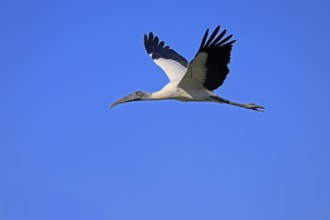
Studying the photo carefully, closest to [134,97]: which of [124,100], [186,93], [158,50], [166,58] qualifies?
[124,100]

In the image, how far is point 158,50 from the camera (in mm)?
18953

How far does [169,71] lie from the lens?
55.9ft

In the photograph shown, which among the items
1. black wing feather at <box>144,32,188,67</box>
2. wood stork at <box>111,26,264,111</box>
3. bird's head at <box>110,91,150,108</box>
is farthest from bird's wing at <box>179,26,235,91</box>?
black wing feather at <box>144,32,188,67</box>

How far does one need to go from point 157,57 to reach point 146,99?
2.95 metres

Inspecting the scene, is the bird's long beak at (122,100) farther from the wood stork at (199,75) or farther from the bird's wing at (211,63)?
the bird's wing at (211,63)

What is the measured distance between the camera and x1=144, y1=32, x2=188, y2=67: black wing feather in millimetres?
18312

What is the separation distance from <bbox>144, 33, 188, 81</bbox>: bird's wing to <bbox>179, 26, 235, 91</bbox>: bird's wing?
2.03 metres

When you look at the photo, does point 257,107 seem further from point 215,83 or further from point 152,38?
point 152,38

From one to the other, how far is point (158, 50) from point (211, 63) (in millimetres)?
5579

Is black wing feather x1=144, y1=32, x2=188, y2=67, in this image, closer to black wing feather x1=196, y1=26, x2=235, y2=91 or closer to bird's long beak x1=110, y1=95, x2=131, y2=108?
bird's long beak x1=110, y1=95, x2=131, y2=108

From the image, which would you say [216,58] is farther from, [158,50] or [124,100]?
[158,50]

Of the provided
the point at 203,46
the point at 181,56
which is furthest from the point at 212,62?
the point at 181,56

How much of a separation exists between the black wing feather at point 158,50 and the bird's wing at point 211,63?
3.62 metres

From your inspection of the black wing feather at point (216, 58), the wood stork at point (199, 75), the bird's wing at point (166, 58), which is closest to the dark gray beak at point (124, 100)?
the wood stork at point (199, 75)
